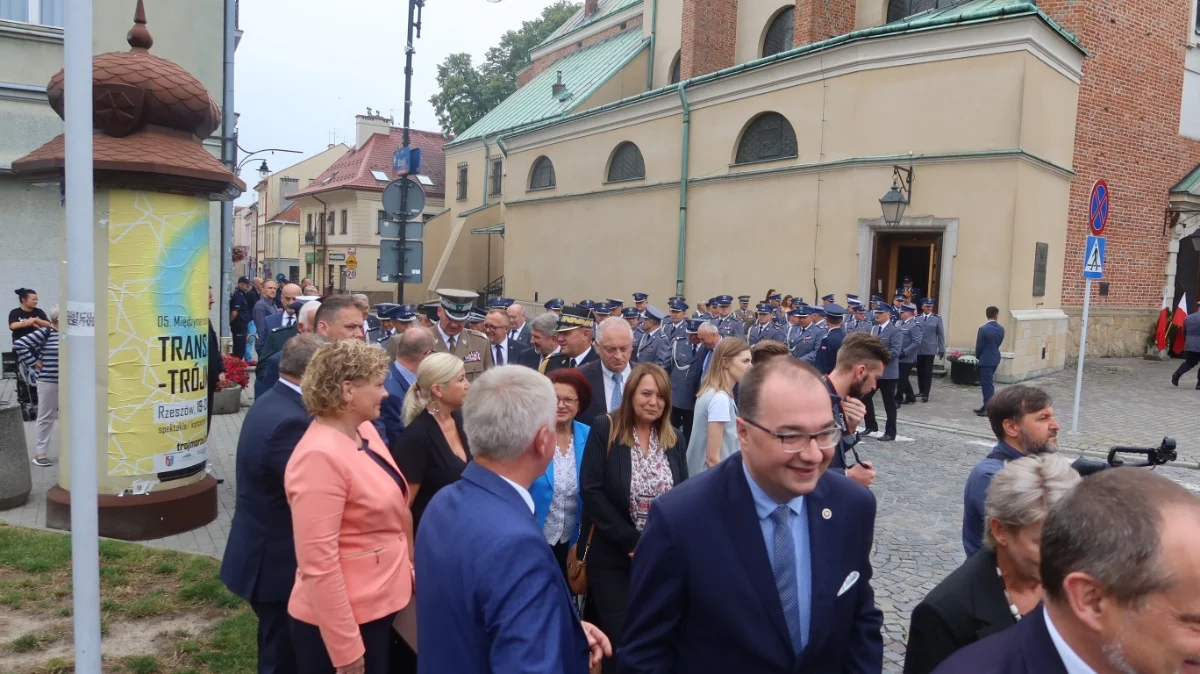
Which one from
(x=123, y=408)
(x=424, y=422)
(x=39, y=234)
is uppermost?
(x=39, y=234)

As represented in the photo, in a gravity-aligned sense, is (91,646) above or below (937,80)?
below

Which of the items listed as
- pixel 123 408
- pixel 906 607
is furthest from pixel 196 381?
pixel 906 607

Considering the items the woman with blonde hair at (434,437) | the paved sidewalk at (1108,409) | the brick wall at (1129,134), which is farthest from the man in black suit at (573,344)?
the brick wall at (1129,134)

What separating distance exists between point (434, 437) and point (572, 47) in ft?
132

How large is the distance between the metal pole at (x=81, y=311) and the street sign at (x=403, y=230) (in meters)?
6.31

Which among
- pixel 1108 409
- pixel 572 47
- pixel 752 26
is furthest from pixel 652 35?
→ pixel 1108 409

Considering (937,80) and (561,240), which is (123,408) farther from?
Result: (561,240)

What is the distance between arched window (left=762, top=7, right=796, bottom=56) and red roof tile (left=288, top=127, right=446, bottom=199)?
85.7 feet

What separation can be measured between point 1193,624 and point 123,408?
6610mm

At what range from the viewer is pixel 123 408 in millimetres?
6051

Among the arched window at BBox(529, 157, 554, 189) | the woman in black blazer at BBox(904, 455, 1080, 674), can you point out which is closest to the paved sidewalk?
the woman in black blazer at BBox(904, 455, 1080, 674)

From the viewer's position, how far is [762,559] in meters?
2.27

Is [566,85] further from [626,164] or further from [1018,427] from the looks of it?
[1018,427]

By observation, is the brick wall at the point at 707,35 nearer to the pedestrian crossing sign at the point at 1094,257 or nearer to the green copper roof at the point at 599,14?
the green copper roof at the point at 599,14
